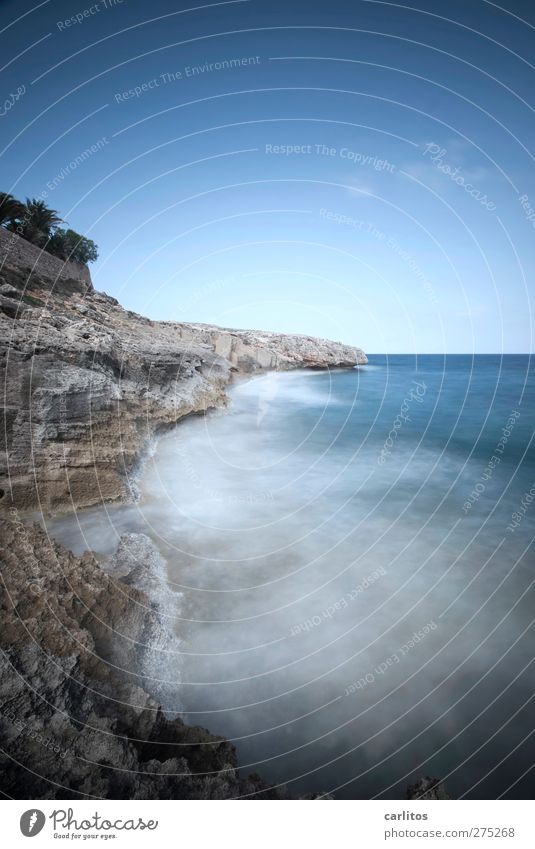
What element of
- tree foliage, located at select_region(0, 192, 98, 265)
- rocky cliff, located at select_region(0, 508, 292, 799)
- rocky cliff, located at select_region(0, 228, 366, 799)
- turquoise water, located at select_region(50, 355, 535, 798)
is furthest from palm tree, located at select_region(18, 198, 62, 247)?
rocky cliff, located at select_region(0, 508, 292, 799)

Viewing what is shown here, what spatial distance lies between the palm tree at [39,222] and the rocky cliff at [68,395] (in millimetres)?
3356

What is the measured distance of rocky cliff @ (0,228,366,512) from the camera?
703 cm

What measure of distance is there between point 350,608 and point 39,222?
891 inches

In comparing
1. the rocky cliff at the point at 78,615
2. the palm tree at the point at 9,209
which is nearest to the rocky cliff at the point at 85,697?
the rocky cliff at the point at 78,615

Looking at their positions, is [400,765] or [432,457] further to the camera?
[432,457]

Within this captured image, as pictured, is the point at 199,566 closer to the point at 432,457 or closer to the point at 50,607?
the point at 50,607

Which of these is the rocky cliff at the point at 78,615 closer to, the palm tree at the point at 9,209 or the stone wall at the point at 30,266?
the stone wall at the point at 30,266

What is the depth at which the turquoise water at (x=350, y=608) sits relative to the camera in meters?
3.96

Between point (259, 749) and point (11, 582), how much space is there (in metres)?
3.29

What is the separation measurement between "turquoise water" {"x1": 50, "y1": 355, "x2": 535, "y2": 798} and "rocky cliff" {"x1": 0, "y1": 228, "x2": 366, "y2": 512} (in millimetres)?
762

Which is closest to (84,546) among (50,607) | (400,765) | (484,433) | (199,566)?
(199,566)

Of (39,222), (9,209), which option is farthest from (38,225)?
(9,209)

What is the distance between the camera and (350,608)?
5809mm
